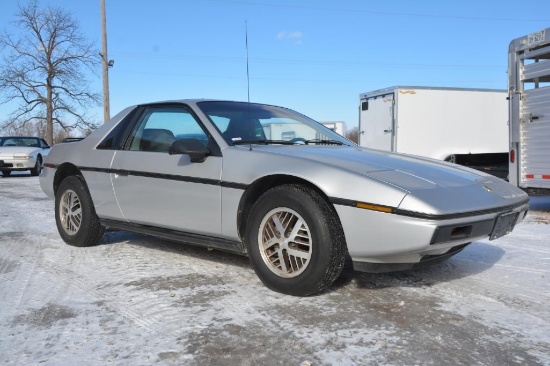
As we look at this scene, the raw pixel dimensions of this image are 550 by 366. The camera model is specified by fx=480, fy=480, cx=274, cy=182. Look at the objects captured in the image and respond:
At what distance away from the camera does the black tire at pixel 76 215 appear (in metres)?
4.63

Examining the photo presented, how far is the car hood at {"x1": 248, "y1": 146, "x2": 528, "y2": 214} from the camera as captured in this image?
280cm

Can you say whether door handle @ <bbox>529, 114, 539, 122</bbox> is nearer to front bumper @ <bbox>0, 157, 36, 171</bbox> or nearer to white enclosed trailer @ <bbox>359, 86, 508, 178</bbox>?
white enclosed trailer @ <bbox>359, 86, 508, 178</bbox>

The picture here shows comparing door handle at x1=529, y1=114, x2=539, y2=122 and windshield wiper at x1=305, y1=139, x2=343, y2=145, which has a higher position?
door handle at x1=529, y1=114, x2=539, y2=122

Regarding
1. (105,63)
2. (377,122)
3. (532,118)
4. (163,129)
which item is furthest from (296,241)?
(105,63)

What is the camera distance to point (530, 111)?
772 cm

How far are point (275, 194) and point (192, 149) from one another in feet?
2.56

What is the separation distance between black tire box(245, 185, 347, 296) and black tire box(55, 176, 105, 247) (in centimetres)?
201

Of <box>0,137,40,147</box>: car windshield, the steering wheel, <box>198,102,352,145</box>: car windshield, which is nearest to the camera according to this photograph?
<box>198,102,352,145</box>: car windshield

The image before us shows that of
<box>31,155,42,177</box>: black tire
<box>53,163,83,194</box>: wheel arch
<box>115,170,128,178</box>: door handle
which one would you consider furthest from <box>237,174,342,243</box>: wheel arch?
<box>31,155,42,177</box>: black tire

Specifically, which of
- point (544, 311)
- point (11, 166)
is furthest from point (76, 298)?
point (11, 166)

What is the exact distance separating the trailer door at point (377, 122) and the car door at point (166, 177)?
877 centimetres

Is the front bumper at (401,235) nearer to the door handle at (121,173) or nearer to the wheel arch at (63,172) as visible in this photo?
the door handle at (121,173)

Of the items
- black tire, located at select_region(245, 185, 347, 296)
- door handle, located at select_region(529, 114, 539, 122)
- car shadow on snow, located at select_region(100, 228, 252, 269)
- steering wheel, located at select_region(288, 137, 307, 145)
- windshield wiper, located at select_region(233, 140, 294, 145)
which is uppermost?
door handle, located at select_region(529, 114, 539, 122)

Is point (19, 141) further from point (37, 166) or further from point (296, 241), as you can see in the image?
point (296, 241)
